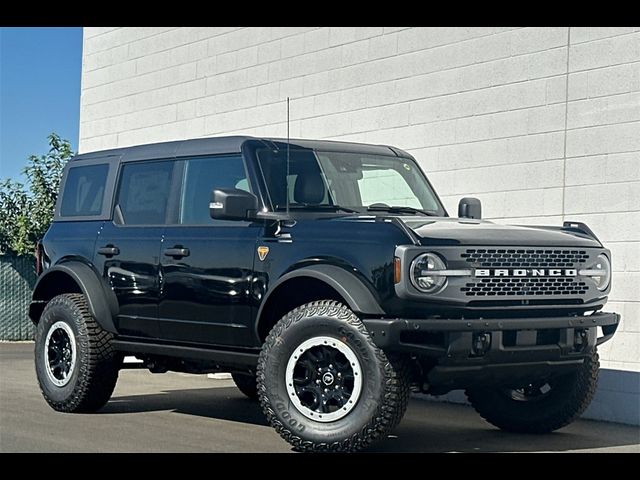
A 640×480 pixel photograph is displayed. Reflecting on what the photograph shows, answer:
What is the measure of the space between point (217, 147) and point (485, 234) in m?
2.31

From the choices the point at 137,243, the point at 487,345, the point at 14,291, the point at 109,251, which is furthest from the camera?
the point at 14,291

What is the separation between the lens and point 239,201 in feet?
24.7

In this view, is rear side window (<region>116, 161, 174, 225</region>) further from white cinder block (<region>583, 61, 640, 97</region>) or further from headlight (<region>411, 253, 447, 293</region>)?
white cinder block (<region>583, 61, 640, 97</region>)

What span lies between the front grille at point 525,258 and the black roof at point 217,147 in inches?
76.4

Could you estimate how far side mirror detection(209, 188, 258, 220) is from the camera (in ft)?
24.6

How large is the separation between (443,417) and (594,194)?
2.26m

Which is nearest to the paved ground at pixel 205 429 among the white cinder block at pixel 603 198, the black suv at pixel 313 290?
the black suv at pixel 313 290

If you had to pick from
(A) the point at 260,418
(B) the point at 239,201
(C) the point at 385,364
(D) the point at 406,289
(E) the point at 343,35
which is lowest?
(A) the point at 260,418

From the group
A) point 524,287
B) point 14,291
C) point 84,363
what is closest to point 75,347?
point 84,363

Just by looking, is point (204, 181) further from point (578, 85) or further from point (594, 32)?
point (594, 32)

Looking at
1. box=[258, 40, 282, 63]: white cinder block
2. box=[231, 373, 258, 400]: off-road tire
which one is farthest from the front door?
box=[258, 40, 282, 63]: white cinder block

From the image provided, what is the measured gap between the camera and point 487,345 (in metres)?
6.85
